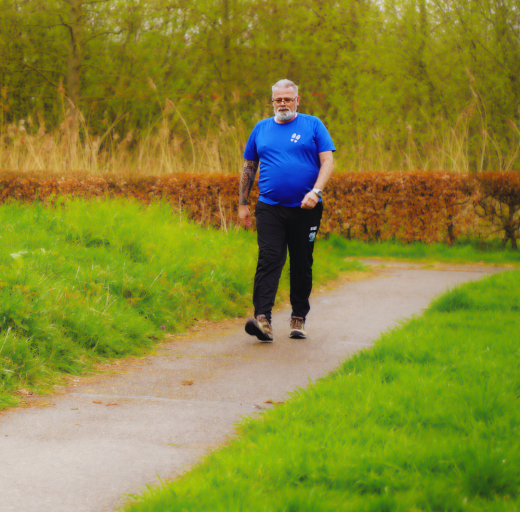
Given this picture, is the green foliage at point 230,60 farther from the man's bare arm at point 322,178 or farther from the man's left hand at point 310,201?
the man's left hand at point 310,201

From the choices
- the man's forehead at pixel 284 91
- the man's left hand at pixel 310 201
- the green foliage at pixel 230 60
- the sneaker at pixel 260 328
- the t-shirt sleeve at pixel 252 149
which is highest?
the green foliage at pixel 230 60

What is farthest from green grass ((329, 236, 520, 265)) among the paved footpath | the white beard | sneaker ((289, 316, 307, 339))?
the white beard

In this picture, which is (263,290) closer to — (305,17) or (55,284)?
(55,284)

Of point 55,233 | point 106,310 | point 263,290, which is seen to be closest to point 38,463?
point 106,310

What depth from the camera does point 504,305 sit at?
6199mm

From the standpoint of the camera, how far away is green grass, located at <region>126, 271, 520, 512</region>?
248 cm

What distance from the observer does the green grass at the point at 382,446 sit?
2482 mm

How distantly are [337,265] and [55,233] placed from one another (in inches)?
178

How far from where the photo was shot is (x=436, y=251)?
1146cm

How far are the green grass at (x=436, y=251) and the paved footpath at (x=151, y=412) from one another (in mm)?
4932

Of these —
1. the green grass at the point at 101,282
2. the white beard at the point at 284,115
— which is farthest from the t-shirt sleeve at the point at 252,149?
the green grass at the point at 101,282

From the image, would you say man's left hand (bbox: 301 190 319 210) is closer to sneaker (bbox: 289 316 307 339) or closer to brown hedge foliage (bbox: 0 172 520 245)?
sneaker (bbox: 289 316 307 339)

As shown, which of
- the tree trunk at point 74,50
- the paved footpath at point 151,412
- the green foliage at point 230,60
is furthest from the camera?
the tree trunk at point 74,50

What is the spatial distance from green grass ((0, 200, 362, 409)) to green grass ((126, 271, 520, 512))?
5.48ft
